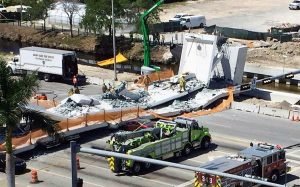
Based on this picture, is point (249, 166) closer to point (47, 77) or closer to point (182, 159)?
point (182, 159)

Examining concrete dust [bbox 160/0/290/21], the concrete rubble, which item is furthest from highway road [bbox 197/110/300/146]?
concrete dust [bbox 160/0/290/21]

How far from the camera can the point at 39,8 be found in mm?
82938

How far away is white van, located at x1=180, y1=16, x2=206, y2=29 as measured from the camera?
272 ft

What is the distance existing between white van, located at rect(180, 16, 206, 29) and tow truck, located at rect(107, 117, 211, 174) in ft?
147

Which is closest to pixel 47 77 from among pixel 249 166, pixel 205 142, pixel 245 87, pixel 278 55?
pixel 245 87


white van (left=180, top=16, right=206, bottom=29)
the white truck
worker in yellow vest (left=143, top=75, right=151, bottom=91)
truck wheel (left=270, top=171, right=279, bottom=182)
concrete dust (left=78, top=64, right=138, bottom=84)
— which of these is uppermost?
white van (left=180, top=16, right=206, bottom=29)

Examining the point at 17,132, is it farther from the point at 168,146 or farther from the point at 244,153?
the point at 244,153

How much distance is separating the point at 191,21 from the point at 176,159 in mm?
47478

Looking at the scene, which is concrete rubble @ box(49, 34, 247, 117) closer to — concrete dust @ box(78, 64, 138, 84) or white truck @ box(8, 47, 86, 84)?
concrete dust @ box(78, 64, 138, 84)

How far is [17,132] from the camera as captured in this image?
39031 millimetres

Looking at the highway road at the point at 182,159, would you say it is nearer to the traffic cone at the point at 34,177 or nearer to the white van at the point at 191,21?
the traffic cone at the point at 34,177

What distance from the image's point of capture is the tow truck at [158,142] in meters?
35.0

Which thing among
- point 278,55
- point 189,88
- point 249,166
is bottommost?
point 249,166

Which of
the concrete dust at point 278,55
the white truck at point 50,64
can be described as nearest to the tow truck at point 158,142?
the white truck at point 50,64
